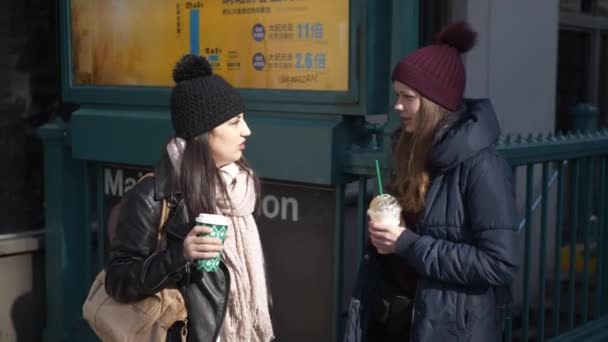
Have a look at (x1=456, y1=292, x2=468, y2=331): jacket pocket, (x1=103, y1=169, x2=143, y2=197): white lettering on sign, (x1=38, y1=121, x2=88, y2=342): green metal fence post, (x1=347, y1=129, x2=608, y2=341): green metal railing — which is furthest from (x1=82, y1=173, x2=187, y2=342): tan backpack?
(x1=38, y1=121, x2=88, y2=342): green metal fence post

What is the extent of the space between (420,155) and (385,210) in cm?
22

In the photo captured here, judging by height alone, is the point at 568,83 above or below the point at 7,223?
above

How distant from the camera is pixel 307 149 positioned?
3.43 meters

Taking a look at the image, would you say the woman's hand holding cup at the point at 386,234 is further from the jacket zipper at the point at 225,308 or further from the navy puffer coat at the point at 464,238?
the jacket zipper at the point at 225,308

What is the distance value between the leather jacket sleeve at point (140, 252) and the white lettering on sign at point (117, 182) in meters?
1.77

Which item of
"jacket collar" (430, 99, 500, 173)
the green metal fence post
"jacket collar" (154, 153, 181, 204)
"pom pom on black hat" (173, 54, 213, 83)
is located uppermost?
"pom pom on black hat" (173, 54, 213, 83)

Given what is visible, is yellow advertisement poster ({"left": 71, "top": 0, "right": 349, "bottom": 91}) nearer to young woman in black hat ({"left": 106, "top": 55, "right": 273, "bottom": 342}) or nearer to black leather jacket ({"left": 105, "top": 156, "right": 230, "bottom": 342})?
young woman in black hat ({"left": 106, "top": 55, "right": 273, "bottom": 342})

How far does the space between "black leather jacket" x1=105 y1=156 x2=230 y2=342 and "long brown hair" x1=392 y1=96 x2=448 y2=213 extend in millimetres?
655

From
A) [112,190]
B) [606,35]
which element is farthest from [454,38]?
[606,35]

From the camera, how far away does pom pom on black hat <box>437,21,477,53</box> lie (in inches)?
108

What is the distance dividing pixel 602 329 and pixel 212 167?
9.46 feet

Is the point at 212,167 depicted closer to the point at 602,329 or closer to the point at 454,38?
the point at 454,38

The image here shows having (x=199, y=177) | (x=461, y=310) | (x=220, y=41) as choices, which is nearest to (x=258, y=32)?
(x=220, y=41)

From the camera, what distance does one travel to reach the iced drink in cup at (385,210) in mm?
2635
